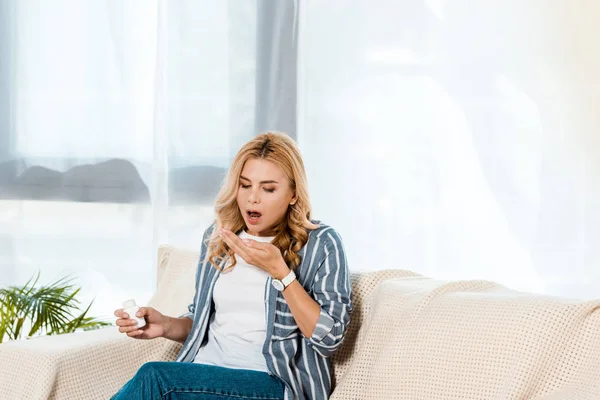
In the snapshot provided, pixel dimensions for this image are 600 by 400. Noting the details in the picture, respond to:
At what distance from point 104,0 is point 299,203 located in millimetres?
1797

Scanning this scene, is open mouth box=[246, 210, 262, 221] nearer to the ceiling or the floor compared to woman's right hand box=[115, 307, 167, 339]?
nearer to the ceiling

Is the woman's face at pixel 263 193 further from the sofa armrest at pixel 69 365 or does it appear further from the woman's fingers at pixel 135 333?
the sofa armrest at pixel 69 365

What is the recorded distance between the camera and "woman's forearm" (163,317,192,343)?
2.15 metres

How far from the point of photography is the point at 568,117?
309 cm

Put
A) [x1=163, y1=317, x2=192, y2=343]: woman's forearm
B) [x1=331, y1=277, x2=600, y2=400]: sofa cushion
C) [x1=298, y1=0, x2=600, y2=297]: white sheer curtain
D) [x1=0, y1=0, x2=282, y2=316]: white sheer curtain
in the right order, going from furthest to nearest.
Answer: [x1=0, y1=0, x2=282, y2=316]: white sheer curtain, [x1=298, y1=0, x2=600, y2=297]: white sheer curtain, [x1=163, y1=317, x2=192, y2=343]: woman's forearm, [x1=331, y1=277, x2=600, y2=400]: sofa cushion

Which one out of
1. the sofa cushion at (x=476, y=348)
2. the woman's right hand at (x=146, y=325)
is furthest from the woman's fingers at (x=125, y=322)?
the sofa cushion at (x=476, y=348)

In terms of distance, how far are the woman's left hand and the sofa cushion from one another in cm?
Result: 30

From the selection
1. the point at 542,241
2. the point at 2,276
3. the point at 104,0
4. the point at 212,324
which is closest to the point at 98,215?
the point at 2,276

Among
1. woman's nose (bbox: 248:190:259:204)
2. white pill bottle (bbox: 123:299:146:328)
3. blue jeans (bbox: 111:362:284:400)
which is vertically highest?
woman's nose (bbox: 248:190:259:204)

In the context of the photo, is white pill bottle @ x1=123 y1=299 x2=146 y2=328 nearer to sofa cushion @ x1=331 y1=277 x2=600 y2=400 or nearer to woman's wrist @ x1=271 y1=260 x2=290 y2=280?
woman's wrist @ x1=271 y1=260 x2=290 y2=280

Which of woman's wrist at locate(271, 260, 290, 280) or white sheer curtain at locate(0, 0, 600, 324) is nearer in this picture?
woman's wrist at locate(271, 260, 290, 280)

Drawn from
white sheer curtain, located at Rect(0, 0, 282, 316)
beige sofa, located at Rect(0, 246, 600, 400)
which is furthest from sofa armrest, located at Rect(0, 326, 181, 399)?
white sheer curtain, located at Rect(0, 0, 282, 316)

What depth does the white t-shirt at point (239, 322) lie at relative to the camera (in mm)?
2041

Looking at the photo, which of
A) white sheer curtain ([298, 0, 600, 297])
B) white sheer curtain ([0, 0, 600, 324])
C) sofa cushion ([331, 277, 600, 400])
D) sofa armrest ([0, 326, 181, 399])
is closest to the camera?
sofa cushion ([331, 277, 600, 400])
